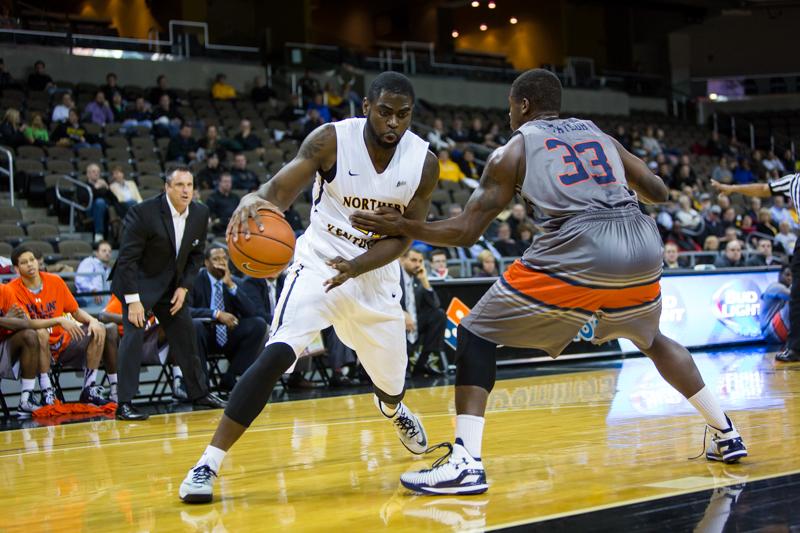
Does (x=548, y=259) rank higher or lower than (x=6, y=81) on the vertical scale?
lower

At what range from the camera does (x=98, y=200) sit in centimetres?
1217

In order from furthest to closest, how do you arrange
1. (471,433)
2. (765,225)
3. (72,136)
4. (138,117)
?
1. (765,225)
2. (138,117)
3. (72,136)
4. (471,433)

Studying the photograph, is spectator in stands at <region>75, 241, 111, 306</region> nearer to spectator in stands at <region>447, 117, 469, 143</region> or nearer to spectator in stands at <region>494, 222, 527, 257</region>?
spectator in stands at <region>494, 222, 527, 257</region>

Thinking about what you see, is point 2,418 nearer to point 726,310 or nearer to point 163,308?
point 163,308

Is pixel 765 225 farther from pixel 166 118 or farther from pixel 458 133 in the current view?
pixel 166 118

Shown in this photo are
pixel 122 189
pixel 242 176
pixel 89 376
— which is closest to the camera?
pixel 89 376

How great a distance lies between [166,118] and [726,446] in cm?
1319

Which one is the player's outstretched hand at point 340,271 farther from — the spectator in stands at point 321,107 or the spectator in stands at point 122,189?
the spectator in stands at point 321,107

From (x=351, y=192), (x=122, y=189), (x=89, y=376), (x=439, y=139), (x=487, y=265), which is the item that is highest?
(x=439, y=139)

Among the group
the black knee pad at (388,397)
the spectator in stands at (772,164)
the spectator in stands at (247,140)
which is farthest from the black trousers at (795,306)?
the spectator in stands at (772,164)

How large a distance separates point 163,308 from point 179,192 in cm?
93

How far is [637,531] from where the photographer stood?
9.68 feet

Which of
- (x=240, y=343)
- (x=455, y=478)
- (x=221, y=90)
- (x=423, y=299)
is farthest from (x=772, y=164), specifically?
(x=455, y=478)

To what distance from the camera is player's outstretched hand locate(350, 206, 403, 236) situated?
3.82 m
